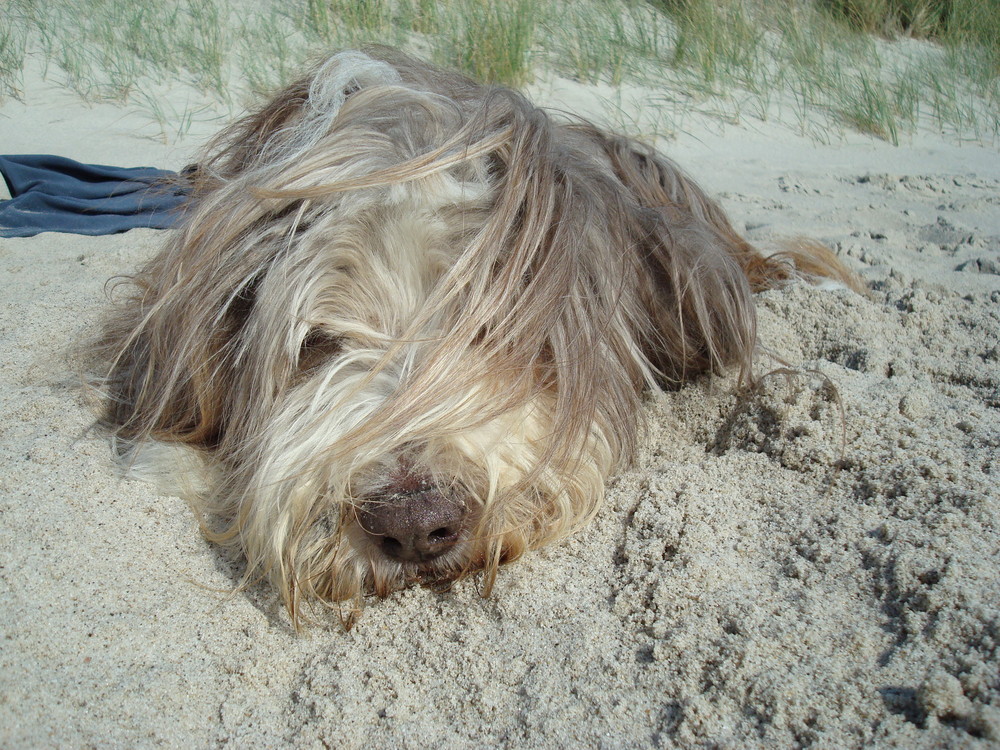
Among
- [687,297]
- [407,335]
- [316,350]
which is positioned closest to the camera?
[407,335]

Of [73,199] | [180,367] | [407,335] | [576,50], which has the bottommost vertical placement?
[73,199]

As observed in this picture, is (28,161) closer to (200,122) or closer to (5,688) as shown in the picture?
(200,122)

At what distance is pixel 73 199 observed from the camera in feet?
14.9

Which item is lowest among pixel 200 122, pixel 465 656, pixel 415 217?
pixel 200 122

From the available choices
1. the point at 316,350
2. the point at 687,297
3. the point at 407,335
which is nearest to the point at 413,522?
the point at 407,335

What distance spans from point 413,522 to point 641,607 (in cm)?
53

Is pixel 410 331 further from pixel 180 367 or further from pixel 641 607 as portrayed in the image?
pixel 641 607

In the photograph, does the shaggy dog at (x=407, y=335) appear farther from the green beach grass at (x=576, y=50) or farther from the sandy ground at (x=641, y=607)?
the green beach grass at (x=576, y=50)

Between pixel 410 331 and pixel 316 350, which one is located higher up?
pixel 410 331

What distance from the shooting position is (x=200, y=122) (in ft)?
20.8

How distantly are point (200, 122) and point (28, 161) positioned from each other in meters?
1.80

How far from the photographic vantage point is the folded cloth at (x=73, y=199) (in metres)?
4.34

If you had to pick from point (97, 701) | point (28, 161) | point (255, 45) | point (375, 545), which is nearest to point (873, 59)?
point (255, 45)

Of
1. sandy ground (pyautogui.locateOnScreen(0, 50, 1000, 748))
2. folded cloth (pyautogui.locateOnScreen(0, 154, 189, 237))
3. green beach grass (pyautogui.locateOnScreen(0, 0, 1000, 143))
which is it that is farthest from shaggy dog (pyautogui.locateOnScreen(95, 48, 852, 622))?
green beach grass (pyautogui.locateOnScreen(0, 0, 1000, 143))
